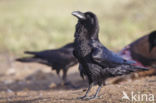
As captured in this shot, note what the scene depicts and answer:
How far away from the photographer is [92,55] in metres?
4.64

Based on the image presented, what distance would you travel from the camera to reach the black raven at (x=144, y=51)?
943cm

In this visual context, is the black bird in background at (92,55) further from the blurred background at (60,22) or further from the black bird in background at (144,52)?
the blurred background at (60,22)

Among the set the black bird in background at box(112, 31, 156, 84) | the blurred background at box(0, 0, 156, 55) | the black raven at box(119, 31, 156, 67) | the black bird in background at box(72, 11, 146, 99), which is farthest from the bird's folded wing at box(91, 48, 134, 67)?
the blurred background at box(0, 0, 156, 55)

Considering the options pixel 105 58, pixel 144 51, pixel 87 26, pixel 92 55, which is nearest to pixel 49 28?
pixel 144 51

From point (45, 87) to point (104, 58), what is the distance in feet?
13.9

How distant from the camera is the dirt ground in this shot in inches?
199

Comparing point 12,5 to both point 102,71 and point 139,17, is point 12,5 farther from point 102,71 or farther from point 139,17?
point 102,71

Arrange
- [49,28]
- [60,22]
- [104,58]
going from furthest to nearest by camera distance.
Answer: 1. [60,22]
2. [49,28]
3. [104,58]

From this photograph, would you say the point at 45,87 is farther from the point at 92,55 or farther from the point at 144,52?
the point at 92,55

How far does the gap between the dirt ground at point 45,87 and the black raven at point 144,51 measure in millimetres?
1745

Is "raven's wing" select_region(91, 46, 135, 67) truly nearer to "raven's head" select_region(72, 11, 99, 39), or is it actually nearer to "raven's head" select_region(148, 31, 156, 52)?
"raven's head" select_region(72, 11, 99, 39)

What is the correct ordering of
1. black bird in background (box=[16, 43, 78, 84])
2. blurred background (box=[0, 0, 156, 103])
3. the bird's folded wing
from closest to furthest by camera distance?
the bird's folded wing < black bird in background (box=[16, 43, 78, 84]) < blurred background (box=[0, 0, 156, 103])

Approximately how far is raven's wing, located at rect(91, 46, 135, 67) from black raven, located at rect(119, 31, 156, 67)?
4525 millimetres

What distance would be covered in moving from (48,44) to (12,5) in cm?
1131
